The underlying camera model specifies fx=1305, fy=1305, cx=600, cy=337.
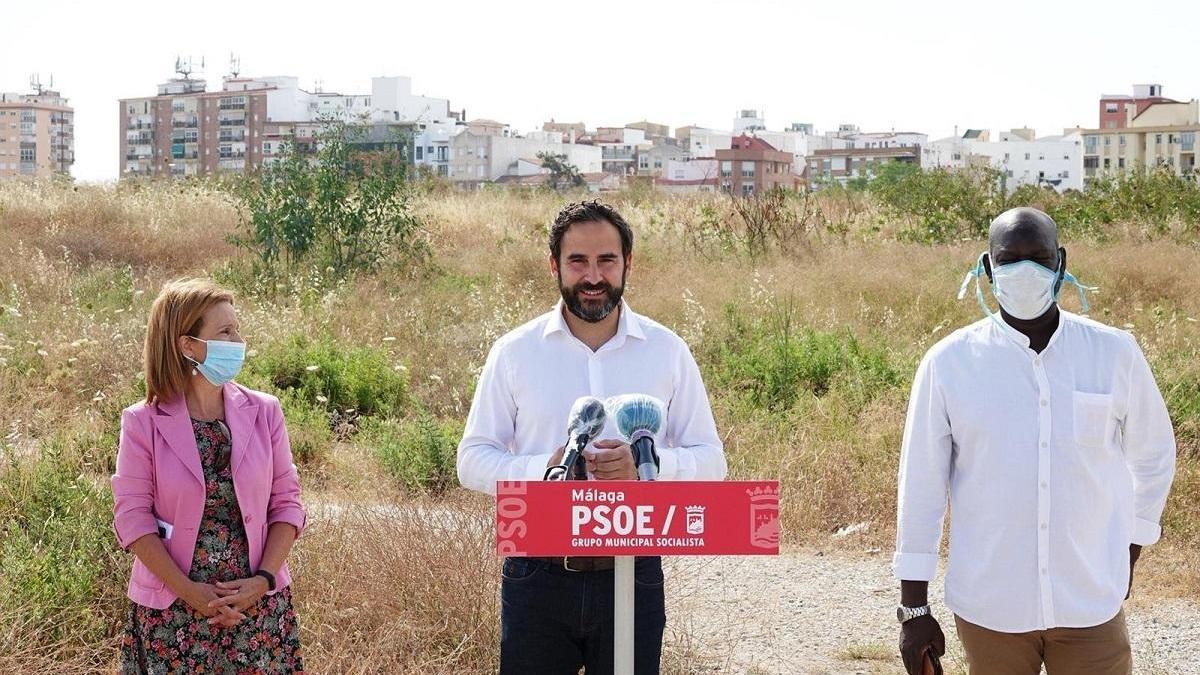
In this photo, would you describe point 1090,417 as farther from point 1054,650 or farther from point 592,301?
point 592,301

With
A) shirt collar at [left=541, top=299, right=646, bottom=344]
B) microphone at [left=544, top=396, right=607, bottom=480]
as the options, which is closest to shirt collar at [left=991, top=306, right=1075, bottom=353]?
shirt collar at [left=541, top=299, right=646, bottom=344]

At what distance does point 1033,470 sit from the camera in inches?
119

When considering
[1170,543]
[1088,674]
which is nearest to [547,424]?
[1088,674]

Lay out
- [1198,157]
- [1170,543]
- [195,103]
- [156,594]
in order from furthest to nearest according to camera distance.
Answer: [195,103] < [1198,157] < [1170,543] < [156,594]

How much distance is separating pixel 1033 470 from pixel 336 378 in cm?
764

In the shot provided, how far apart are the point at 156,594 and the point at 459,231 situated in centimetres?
1767

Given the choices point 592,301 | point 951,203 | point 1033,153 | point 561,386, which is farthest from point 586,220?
point 1033,153

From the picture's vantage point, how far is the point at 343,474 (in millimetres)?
7902

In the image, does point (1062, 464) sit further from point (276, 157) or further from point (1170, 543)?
point (276, 157)

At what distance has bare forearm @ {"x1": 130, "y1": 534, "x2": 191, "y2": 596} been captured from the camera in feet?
11.0

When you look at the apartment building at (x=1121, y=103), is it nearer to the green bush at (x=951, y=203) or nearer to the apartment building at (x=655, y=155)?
the apartment building at (x=655, y=155)

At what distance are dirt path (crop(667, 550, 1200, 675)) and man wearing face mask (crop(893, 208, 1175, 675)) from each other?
6.15 feet

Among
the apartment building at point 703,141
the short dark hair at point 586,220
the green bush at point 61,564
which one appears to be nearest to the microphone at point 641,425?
the short dark hair at point 586,220

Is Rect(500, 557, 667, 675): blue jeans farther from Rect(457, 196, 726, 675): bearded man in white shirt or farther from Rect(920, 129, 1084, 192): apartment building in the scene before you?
Rect(920, 129, 1084, 192): apartment building
